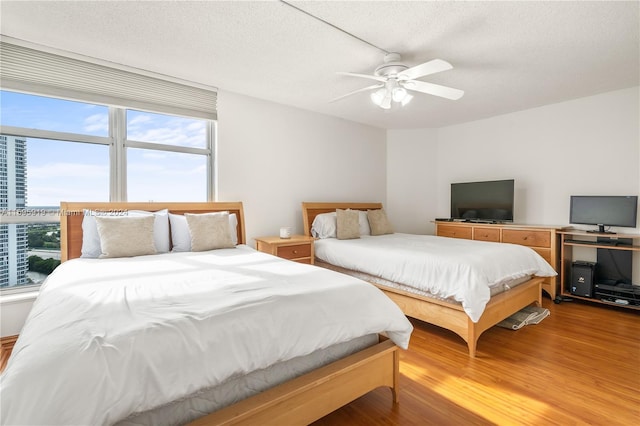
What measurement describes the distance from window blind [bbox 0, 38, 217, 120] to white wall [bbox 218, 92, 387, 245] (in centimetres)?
37

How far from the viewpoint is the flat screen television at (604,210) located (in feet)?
11.1

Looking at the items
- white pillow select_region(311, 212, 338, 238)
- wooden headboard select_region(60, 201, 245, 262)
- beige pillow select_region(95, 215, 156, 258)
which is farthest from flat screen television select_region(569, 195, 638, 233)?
beige pillow select_region(95, 215, 156, 258)

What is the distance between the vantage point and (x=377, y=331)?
1681 millimetres

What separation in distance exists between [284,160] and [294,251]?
1.33 metres

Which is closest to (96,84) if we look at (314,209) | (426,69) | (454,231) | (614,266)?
(314,209)

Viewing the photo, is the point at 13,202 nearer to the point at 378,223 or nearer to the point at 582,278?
the point at 378,223

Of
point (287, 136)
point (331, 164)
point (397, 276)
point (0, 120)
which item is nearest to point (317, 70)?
point (287, 136)

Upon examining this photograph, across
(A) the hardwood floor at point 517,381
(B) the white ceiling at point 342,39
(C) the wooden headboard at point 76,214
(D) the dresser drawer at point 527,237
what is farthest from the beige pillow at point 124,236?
(D) the dresser drawer at point 527,237

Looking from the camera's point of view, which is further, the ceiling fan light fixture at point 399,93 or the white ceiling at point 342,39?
the ceiling fan light fixture at point 399,93

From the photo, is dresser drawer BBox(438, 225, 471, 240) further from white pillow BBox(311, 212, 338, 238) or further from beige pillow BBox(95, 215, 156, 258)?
beige pillow BBox(95, 215, 156, 258)

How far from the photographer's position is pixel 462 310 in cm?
243

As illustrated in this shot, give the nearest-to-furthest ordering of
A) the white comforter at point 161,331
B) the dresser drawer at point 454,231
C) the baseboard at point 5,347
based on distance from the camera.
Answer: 1. the white comforter at point 161,331
2. the baseboard at point 5,347
3. the dresser drawer at point 454,231

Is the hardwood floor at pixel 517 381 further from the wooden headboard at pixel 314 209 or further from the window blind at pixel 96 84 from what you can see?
the window blind at pixel 96 84

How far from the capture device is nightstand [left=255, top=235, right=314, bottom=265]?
3451 mm
